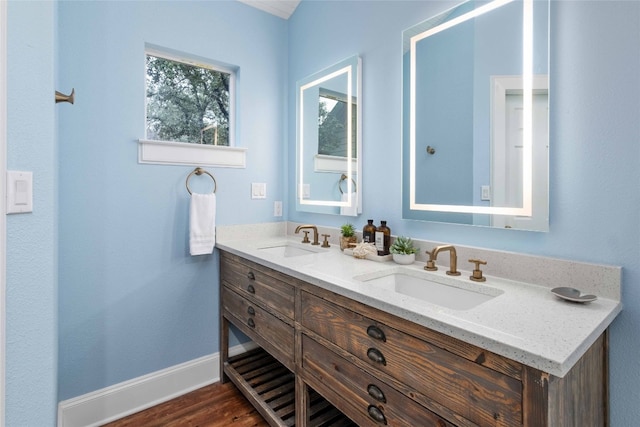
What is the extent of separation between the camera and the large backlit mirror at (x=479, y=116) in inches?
45.4

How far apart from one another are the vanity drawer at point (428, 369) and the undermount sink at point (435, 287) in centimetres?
22

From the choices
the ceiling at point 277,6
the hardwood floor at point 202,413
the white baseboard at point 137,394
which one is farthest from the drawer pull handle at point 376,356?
the ceiling at point 277,6

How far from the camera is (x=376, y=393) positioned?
41.5 inches

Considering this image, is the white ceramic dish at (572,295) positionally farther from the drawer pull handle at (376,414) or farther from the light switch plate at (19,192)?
the light switch plate at (19,192)

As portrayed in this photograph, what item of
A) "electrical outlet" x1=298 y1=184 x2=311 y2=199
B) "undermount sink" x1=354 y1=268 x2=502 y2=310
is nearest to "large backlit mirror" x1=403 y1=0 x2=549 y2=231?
"undermount sink" x1=354 y1=268 x2=502 y2=310

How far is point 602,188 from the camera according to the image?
1029mm

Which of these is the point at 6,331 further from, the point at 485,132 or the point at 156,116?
the point at 485,132

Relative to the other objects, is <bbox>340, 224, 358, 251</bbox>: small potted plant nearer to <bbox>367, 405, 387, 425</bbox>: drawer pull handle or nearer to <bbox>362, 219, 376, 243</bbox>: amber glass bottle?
<bbox>362, 219, 376, 243</bbox>: amber glass bottle

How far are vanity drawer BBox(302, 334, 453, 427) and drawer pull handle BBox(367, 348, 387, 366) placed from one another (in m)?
0.07

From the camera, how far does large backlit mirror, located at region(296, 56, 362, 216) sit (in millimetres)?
1856

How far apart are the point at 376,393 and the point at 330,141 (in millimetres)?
1405

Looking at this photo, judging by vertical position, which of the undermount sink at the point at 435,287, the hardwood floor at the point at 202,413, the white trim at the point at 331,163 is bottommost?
the hardwood floor at the point at 202,413

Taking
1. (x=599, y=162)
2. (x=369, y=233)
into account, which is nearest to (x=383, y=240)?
(x=369, y=233)

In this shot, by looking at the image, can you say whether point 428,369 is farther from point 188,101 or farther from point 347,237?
point 188,101
